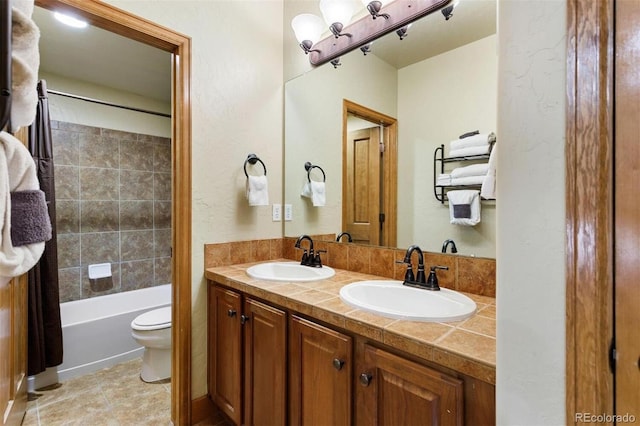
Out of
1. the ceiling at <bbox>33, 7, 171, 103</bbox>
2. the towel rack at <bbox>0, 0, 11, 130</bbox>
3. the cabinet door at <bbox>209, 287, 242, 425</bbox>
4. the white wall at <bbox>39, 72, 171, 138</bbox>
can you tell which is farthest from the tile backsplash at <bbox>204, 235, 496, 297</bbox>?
the white wall at <bbox>39, 72, 171, 138</bbox>

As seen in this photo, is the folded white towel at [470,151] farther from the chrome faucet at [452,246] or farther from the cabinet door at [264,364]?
the cabinet door at [264,364]

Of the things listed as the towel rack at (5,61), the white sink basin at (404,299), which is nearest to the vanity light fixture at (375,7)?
the white sink basin at (404,299)

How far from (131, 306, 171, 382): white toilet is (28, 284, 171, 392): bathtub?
341 mm

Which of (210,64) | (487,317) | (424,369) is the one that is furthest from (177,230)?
(487,317)

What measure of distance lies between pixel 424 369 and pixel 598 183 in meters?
0.60

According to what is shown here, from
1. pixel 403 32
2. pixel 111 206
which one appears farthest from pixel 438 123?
pixel 111 206

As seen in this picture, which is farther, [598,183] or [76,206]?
[76,206]

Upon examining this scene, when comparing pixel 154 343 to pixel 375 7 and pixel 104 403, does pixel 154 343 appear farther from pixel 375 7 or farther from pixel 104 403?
pixel 375 7

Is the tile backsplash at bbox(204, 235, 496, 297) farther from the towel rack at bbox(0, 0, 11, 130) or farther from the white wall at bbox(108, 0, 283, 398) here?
the towel rack at bbox(0, 0, 11, 130)

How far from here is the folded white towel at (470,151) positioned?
4.19 feet

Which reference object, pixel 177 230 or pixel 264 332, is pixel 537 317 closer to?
pixel 264 332

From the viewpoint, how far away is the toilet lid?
Answer: 6.74 ft

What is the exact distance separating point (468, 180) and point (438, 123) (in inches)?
12.3

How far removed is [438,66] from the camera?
144cm
